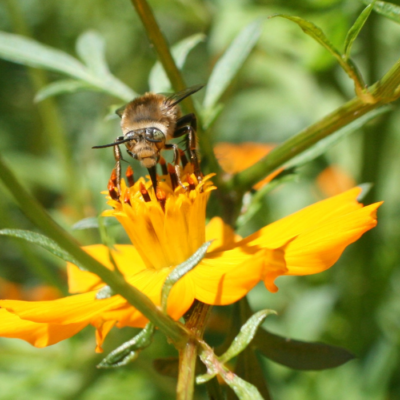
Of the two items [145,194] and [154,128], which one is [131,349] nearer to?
[145,194]

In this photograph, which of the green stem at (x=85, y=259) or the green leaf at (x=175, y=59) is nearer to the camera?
the green stem at (x=85, y=259)

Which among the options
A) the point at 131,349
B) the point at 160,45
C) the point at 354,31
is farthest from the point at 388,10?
the point at 131,349

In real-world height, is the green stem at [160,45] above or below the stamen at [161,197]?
above

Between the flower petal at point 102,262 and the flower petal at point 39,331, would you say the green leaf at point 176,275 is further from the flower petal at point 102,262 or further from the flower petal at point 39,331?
the flower petal at point 102,262

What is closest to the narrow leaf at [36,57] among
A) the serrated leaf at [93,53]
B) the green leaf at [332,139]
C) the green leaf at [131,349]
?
the serrated leaf at [93,53]

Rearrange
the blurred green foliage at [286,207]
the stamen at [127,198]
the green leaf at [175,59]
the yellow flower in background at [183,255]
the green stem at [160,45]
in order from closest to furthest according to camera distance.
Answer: the yellow flower in background at [183,255], the green stem at [160,45], the stamen at [127,198], the green leaf at [175,59], the blurred green foliage at [286,207]

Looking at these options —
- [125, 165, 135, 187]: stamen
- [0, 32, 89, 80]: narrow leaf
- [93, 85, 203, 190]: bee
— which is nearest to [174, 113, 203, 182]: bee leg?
[93, 85, 203, 190]: bee

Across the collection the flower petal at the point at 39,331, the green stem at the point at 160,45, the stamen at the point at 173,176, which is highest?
the green stem at the point at 160,45
